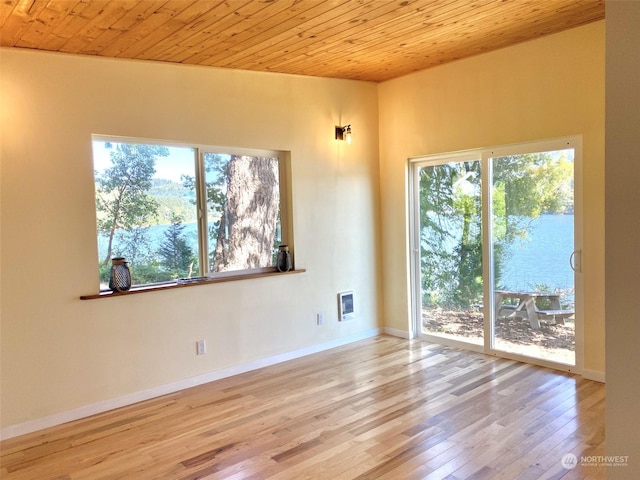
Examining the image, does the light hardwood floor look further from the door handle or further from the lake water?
the door handle

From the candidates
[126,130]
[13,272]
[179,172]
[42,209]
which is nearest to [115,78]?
[126,130]

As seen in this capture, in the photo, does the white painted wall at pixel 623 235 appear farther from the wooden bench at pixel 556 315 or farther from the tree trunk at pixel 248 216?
the tree trunk at pixel 248 216

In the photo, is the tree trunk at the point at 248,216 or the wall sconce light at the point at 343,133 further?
the wall sconce light at the point at 343,133

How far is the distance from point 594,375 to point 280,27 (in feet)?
11.2

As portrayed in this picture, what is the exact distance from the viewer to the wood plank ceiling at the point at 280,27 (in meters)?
2.75

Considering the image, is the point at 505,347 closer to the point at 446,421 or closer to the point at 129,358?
the point at 446,421

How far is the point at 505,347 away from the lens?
433 cm

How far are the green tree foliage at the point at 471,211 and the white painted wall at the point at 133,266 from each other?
77cm

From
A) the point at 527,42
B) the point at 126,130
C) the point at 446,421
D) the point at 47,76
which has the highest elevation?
the point at 527,42

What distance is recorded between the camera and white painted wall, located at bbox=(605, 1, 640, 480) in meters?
1.68

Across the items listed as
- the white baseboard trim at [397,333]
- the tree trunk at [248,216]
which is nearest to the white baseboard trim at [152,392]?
the white baseboard trim at [397,333]

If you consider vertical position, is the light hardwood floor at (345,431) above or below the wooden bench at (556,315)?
below

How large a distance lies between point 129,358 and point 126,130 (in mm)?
1681

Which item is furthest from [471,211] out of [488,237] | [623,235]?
[623,235]
